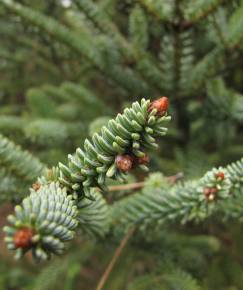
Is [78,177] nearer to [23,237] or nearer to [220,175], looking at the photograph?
[23,237]

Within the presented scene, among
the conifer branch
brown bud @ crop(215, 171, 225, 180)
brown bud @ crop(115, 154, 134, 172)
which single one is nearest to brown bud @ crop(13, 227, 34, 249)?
the conifer branch

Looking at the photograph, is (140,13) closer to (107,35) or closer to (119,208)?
(107,35)

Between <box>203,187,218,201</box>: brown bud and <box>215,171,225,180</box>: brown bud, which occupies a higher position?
<box>215,171,225,180</box>: brown bud

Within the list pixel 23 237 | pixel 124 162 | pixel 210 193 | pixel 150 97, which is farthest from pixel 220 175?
pixel 150 97

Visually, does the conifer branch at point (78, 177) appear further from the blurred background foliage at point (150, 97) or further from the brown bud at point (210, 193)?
the blurred background foliage at point (150, 97)

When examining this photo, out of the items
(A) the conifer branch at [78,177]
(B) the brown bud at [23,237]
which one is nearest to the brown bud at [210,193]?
(A) the conifer branch at [78,177]

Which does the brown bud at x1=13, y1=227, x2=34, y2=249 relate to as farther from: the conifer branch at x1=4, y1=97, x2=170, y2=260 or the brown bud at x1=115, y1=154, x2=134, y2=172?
the brown bud at x1=115, y1=154, x2=134, y2=172

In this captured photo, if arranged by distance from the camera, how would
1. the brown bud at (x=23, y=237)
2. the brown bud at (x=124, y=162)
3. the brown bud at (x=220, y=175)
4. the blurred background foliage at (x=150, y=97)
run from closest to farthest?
the brown bud at (x=23, y=237) < the brown bud at (x=124, y=162) < the brown bud at (x=220, y=175) < the blurred background foliage at (x=150, y=97)
